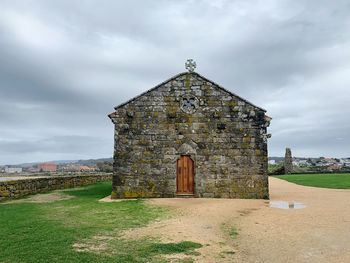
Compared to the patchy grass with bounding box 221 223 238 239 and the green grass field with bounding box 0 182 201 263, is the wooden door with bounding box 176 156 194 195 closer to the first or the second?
the green grass field with bounding box 0 182 201 263

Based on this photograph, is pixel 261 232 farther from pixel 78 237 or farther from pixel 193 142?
pixel 193 142

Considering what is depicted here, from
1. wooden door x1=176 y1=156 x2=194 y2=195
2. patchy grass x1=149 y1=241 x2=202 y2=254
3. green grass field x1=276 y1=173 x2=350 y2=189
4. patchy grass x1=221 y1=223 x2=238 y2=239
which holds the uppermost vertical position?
wooden door x1=176 y1=156 x2=194 y2=195

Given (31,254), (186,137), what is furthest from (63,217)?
(186,137)

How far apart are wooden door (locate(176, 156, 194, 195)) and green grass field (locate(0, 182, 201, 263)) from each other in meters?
3.03

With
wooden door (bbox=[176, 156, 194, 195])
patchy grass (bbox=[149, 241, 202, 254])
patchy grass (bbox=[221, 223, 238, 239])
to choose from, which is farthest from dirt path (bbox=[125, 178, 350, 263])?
wooden door (bbox=[176, 156, 194, 195])

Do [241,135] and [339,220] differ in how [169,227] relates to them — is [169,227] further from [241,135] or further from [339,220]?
[241,135]

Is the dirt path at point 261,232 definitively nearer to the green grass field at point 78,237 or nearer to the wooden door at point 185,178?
the green grass field at point 78,237

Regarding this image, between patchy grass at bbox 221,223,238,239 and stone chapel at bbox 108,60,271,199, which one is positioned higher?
stone chapel at bbox 108,60,271,199

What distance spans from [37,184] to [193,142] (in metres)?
9.81

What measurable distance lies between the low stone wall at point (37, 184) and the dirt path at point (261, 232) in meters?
8.58

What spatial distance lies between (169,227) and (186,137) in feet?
19.7

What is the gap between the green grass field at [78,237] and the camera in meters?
4.36

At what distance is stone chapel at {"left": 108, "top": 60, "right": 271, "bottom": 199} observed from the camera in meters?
11.6

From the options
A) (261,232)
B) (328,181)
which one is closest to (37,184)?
(261,232)
